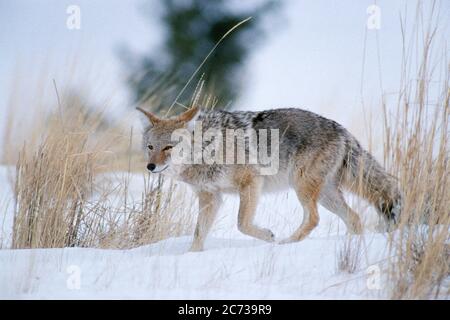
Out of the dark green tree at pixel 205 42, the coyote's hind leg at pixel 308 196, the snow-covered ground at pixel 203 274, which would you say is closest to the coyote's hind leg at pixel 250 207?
the coyote's hind leg at pixel 308 196

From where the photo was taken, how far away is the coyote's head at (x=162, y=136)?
225 inches

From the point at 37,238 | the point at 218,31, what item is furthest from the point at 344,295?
the point at 218,31

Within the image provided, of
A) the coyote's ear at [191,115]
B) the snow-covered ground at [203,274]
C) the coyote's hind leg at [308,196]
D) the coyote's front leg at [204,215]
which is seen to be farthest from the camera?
the coyote's hind leg at [308,196]

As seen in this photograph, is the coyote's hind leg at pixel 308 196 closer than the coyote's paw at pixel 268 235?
No

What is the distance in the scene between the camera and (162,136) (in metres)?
5.87

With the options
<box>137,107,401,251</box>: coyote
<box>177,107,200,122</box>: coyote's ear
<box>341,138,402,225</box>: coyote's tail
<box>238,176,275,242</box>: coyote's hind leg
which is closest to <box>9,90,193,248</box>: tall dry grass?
<box>137,107,401,251</box>: coyote

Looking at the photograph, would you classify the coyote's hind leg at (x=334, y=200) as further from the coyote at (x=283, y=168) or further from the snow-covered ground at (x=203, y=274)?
the snow-covered ground at (x=203, y=274)

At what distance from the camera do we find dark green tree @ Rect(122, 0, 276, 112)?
17.7m

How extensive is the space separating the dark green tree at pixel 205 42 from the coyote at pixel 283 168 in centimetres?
1138

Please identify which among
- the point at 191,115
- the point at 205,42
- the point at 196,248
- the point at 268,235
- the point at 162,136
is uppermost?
the point at 205,42

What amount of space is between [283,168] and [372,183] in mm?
858

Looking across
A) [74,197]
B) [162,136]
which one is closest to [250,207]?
[162,136]

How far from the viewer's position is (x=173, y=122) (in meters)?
5.95

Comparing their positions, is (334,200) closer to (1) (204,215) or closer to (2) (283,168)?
(2) (283,168)
